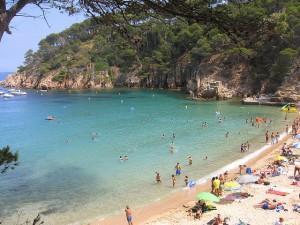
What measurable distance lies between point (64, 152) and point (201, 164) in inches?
439

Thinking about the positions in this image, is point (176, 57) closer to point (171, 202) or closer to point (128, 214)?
point (171, 202)

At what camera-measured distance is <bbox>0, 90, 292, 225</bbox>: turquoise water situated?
19812 mm

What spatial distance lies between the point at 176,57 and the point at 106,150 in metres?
55.0

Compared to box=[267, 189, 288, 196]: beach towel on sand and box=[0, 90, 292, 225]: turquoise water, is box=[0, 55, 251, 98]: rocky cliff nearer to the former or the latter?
box=[0, 90, 292, 225]: turquoise water

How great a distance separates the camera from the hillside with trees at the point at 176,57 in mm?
8578

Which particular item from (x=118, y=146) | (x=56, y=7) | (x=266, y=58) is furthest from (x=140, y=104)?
(x=56, y=7)

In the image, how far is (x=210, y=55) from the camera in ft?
226

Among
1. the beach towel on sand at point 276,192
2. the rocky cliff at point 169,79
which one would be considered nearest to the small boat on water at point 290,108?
the rocky cliff at point 169,79

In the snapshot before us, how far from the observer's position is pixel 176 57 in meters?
83.9

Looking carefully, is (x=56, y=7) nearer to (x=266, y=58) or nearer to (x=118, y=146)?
(x=118, y=146)

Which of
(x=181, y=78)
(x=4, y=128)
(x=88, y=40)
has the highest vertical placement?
(x=88, y=40)

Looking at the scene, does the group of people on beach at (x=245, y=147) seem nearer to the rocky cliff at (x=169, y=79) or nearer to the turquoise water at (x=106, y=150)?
the turquoise water at (x=106, y=150)

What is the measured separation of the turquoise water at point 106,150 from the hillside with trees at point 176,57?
734 centimetres

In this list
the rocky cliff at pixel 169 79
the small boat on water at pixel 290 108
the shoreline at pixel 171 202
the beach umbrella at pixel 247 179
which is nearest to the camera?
the shoreline at pixel 171 202
